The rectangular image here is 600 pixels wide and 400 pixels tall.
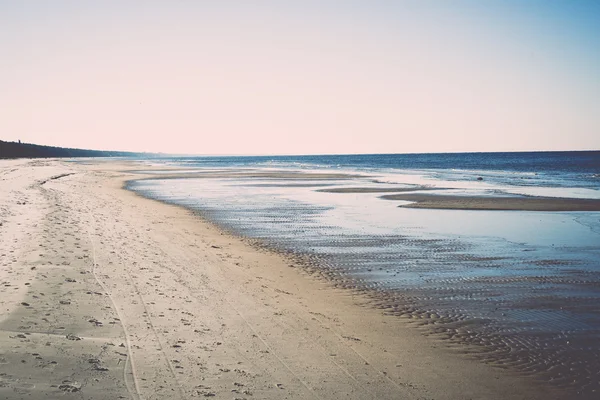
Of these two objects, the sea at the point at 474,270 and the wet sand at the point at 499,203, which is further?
the wet sand at the point at 499,203

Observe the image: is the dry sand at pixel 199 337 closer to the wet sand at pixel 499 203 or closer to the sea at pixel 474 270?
the sea at pixel 474 270

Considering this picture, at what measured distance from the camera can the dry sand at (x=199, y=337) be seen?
20.1ft

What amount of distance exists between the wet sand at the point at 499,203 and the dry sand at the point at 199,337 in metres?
17.6

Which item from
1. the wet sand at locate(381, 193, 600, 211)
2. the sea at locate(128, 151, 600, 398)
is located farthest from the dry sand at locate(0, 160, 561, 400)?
the wet sand at locate(381, 193, 600, 211)

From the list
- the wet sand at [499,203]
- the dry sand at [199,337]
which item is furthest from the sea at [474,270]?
the wet sand at [499,203]

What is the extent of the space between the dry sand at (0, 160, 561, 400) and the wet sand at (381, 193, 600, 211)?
695 inches

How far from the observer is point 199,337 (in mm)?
7766

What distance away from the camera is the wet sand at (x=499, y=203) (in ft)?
89.7

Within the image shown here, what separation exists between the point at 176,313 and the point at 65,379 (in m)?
3.03

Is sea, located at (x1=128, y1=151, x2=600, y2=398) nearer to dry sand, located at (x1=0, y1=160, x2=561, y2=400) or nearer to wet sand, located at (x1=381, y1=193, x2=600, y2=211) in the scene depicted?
dry sand, located at (x1=0, y1=160, x2=561, y2=400)

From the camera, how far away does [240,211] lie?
26.1 meters

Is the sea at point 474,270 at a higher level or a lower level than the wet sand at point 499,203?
lower

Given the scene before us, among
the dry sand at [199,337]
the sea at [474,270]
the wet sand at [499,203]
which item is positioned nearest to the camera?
the dry sand at [199,337]

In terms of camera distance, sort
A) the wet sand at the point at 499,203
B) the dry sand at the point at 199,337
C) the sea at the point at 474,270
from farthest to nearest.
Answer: the wet sand at the point at 499,203
the sea at the point at 474,270
the dry sand at the point at 199,337
